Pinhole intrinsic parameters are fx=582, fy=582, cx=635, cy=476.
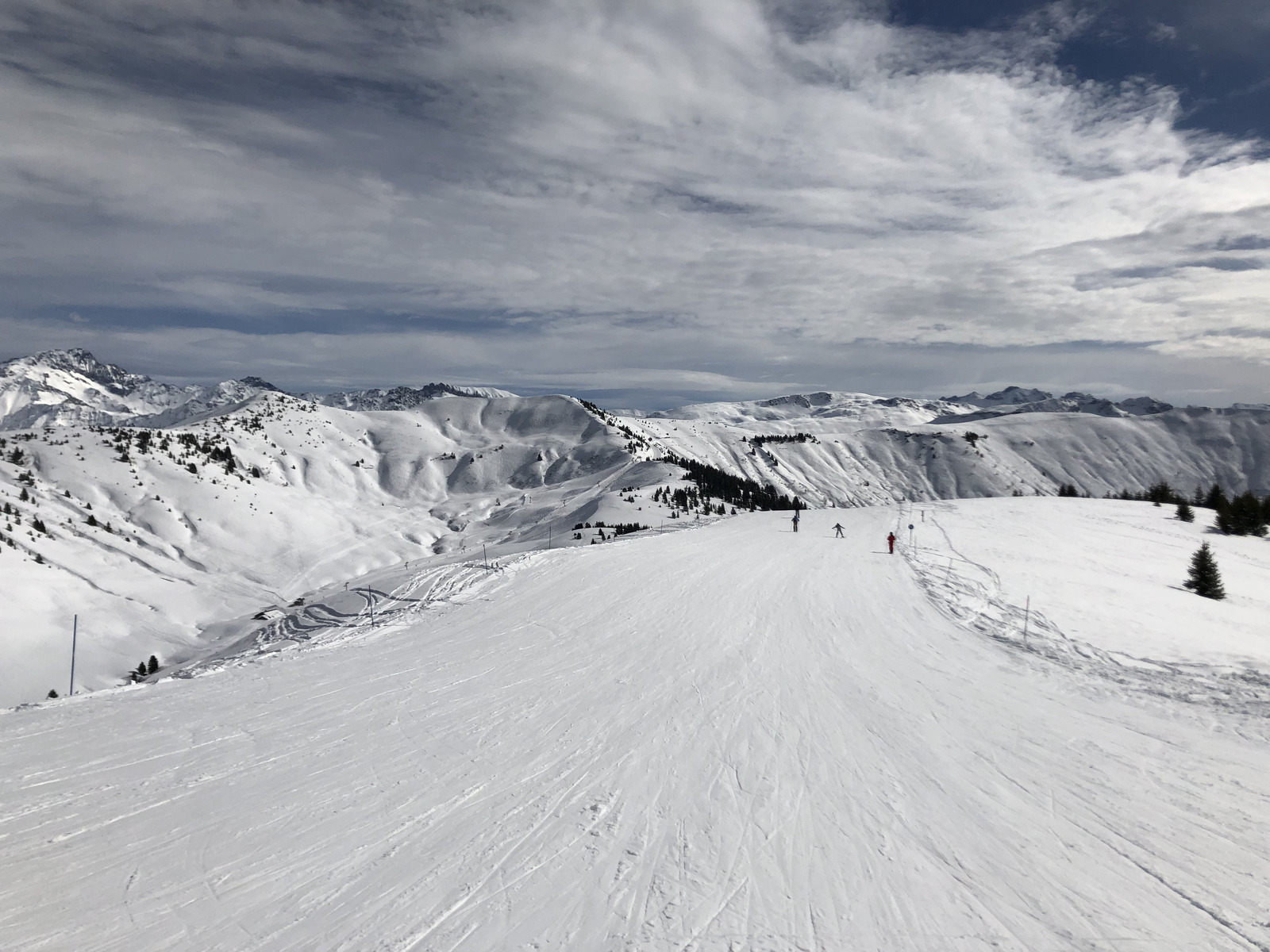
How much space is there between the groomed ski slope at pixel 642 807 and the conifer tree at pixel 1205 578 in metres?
11.8

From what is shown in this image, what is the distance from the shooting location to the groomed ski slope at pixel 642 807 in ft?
16.7

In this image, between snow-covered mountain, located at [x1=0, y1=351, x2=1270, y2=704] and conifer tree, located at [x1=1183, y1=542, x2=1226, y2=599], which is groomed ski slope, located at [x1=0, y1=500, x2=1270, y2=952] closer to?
conifer tree, located at [x1=1183, y1=542, x2=1226, y2=599]

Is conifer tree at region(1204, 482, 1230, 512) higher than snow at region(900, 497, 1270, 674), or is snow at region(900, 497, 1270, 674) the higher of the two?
conifer tree at region(1204, 482, 1230, 512)

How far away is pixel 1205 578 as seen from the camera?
19.4 m

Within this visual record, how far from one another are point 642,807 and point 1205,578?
22738mm

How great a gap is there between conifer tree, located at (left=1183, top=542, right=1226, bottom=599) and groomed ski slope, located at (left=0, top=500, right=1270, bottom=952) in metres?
11.8

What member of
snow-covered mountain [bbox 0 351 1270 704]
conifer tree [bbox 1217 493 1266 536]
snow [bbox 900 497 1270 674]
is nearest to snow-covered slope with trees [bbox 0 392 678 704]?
snow-covered mountain [bbox 0 351 1270 704]

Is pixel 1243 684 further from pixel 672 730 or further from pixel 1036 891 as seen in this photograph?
pixel 672 730

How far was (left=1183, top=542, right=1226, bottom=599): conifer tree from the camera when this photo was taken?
1898 cm

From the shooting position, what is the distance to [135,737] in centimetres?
880

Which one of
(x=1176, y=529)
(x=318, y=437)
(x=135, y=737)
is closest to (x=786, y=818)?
(x=135, y=737)

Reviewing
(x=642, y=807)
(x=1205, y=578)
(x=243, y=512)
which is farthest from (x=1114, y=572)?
(x=243, y=512)

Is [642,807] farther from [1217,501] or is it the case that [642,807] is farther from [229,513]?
[1217,501]

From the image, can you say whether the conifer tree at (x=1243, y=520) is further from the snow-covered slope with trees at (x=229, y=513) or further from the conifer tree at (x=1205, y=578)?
the snow-covered slope with trees at (x=229, y=513)
